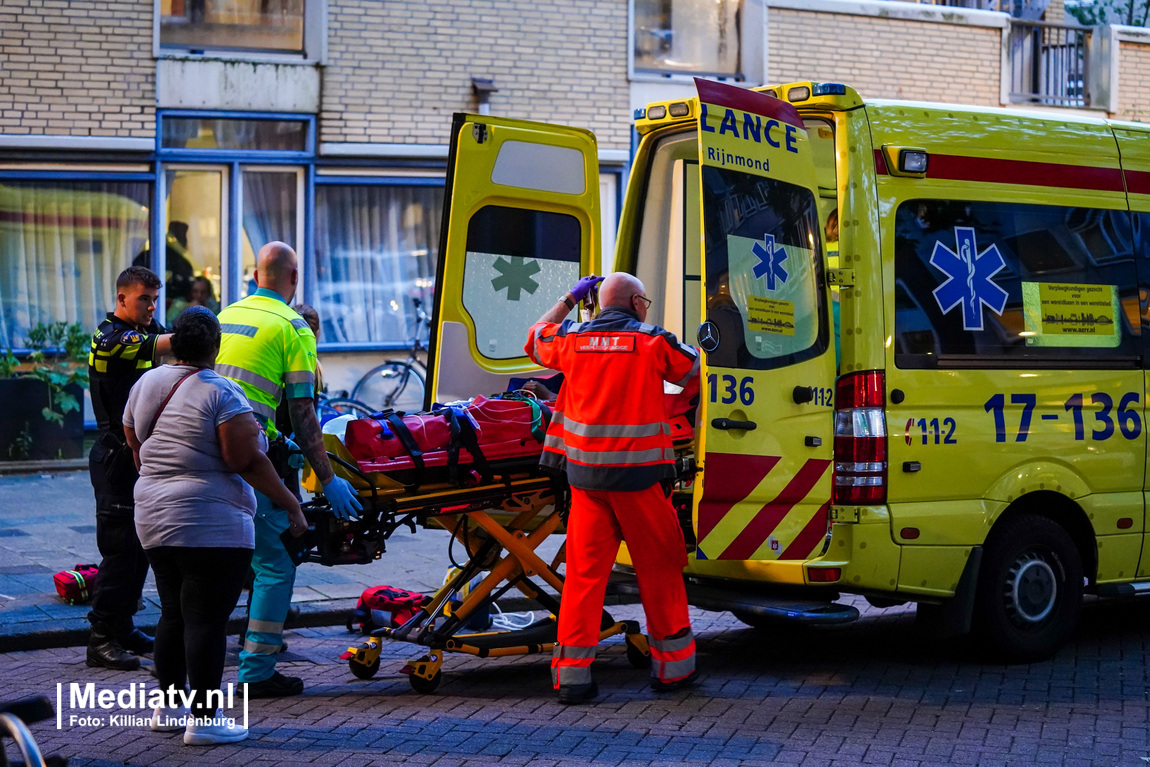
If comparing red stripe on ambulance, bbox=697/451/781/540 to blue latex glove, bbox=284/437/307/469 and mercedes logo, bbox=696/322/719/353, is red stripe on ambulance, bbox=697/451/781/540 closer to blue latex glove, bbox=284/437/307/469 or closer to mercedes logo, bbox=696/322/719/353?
mercedes logo, bbox=696/322/719/353

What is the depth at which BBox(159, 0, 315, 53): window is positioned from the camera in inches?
545

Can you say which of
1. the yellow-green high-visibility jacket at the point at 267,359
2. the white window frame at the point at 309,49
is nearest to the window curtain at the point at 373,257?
the white window frame at the point at 309,49

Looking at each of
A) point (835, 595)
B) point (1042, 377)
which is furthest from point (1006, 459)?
point (835, 595)

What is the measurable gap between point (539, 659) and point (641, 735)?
155cm

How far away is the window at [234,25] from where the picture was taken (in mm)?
13844

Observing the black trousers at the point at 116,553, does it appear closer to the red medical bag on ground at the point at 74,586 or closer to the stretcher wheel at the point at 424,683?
the red medical bag on ground at the point at 74,586

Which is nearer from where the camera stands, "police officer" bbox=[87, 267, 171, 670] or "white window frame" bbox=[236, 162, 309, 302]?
"police officer" bbox=[87, 267, 171, 670]

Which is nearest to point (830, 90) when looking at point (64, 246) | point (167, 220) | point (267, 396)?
point (267, 396)

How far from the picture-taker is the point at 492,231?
7.50 meters

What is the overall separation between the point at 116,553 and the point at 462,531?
168 centimetres

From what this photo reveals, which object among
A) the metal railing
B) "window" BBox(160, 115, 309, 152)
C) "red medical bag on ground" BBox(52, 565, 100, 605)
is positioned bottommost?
"red medical bag on ground" BBox(52, 565, 100, 605)

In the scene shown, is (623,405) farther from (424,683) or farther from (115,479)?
(115,479)

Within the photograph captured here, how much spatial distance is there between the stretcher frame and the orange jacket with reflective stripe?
1.37 feet

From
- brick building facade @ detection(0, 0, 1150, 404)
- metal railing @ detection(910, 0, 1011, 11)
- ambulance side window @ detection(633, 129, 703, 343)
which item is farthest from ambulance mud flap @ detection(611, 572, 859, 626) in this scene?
metal railing @ detection(910, 0, 1011, 11)
